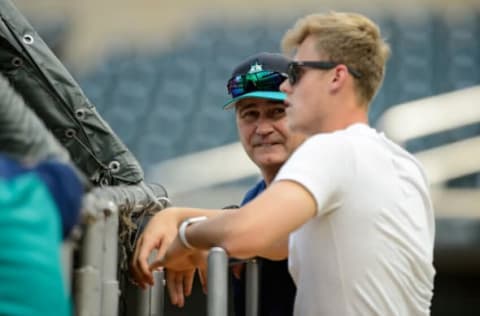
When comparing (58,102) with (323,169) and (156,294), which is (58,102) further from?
(323,169)

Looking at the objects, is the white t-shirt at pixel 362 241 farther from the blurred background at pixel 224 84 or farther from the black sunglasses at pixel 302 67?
the blurred background at pixel 224 84

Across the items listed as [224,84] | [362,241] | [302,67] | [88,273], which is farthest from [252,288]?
[224,84]

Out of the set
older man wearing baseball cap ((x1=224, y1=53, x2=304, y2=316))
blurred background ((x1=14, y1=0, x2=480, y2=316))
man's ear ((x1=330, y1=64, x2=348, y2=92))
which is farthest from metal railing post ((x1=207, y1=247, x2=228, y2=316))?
blurred background ((x1=14, y1=0, x2=480, y2=316))

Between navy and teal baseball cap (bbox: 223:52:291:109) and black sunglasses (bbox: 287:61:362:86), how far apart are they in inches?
16.4

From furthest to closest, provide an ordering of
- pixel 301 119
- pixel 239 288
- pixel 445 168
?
pixel 445 168 < pixel 239 288 < pixel 301 119

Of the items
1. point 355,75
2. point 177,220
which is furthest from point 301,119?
point 177,220

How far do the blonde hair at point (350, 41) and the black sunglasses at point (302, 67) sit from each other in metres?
0.01

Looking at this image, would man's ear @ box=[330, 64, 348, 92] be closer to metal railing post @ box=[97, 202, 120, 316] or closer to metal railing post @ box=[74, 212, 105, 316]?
metal railing post @ box=[97, 202, 120, 316]

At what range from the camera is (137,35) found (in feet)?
37.1

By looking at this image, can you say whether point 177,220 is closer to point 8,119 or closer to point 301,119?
point 301,119

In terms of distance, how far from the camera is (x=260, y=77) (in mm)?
2840

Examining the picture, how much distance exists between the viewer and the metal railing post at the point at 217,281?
76.9 inches

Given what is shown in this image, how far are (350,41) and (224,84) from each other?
8442 mm

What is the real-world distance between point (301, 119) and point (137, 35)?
9168 mm
